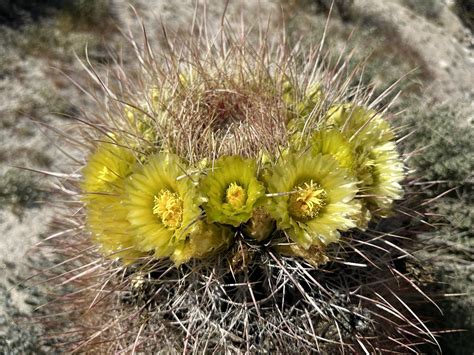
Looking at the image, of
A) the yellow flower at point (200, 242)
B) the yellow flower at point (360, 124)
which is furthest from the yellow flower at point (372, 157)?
the yellow flower at point (200, 242)

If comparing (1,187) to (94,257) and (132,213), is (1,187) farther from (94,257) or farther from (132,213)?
(132,213)

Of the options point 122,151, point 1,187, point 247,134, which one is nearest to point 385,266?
point 247,134

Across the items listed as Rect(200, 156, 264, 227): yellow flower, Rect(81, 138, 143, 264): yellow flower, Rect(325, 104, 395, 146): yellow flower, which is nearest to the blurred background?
Rect(325, 104, 395, 146): yellow flower

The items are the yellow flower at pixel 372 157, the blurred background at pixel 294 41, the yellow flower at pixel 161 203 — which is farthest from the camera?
the blurred background at pixel 294 41

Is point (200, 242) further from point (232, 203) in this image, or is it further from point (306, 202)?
point (306, 202)

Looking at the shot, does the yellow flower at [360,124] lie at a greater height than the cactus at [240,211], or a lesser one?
greater

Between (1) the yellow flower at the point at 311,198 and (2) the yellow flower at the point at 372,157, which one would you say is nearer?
(1) the yellow flower at the point at 311,198

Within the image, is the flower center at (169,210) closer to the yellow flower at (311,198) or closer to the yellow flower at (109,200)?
the yellow flower at (109,200)

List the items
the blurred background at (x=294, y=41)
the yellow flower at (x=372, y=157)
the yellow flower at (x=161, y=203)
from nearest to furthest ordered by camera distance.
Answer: the yellow flower at (x=161, y=203) < the yellow flower at (x=372, y=157) < the blurred background at (x=294, y=41)
